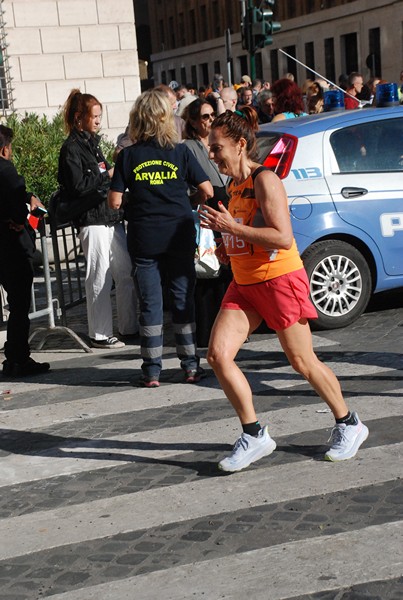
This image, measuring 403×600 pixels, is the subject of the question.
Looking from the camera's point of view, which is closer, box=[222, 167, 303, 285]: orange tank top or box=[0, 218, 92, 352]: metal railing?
box=[222, 167, 303, 285]: orange tank top

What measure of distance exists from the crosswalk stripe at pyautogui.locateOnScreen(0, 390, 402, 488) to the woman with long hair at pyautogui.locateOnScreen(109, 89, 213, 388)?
1176 millimetres

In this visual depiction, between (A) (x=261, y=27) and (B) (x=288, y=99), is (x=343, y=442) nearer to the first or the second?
(B) (x=288, y=99)

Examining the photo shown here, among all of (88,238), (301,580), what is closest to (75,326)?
(88,238)

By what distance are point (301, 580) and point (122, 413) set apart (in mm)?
2829

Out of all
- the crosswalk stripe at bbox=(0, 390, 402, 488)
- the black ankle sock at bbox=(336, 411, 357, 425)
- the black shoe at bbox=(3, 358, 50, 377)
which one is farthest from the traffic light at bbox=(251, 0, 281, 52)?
the black ankle sock at bbox=(336, 411, 357, 425)

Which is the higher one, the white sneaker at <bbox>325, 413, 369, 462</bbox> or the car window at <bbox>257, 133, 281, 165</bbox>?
A: the car window at <bbox>257, 133, 281, 165</bbox>

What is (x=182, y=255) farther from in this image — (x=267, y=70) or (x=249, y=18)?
(x=267, y=70)

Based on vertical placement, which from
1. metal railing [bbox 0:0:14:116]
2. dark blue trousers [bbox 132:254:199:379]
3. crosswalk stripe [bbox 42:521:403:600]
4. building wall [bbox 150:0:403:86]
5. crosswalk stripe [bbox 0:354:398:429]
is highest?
building wall [bbox 150:0:403:86]

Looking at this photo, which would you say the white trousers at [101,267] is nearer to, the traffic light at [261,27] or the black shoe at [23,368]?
the black shoe at [23,368]

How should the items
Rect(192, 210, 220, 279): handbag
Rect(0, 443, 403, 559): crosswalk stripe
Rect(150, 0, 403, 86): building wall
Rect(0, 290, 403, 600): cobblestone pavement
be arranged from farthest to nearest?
Rect(150, 0, 403, 86): building wall < Rect(192, 210, 220, 279): handbag < Rect(0, 443, 403, 559): crosswalk stripe < Rect(0, 290, 403, 600): cobblestone pavement

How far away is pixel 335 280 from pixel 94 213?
6.52 ft

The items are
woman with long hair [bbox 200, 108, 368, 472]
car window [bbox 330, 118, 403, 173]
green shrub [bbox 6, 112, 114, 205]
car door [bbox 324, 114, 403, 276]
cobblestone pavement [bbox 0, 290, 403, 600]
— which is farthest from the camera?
green shrub [bbox 6, 112, 114, 205]

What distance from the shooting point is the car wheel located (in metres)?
8.88

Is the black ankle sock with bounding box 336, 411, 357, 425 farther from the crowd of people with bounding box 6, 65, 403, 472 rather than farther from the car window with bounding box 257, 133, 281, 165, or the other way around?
the car window with bounding box 257, 133, 281, 165
